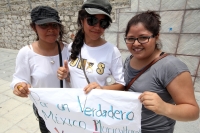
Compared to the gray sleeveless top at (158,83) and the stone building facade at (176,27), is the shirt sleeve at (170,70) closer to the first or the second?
the gray sleeveless top at (158,83)

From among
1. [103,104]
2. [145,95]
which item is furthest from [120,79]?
[145,95]

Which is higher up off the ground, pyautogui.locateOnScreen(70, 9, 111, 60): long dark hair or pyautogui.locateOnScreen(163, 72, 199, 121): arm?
pyautogui.locateOnScreen(70, 9, 111, 60): long dark hair

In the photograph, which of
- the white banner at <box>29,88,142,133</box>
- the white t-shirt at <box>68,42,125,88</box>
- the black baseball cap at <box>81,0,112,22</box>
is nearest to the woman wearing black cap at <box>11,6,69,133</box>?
the white banner at <box>29,88,142,133</box>

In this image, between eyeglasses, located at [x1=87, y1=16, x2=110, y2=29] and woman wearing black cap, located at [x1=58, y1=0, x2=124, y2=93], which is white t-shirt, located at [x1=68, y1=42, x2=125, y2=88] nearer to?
woman wearing black cap, located at [x1=58, y1=0, x2=124, y2=93]

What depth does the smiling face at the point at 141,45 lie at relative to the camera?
106 centimetres

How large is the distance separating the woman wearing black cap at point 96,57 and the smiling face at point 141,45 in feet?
0.84

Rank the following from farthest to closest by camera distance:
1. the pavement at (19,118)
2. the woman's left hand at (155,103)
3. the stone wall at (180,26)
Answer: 1. the stone wall at (180,26)
2. the pavement at (19,118)
3. the woman's left hand at (155,103)

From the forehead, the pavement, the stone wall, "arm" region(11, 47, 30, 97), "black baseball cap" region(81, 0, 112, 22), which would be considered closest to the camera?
the forehead

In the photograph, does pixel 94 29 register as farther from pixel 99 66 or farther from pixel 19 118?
pixel 19 118

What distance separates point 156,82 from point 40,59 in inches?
42.6

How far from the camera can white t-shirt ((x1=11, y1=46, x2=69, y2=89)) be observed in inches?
54.5

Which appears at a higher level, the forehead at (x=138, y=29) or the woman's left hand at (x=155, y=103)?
the forehead at (x=138, y=29)

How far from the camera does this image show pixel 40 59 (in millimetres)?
1425

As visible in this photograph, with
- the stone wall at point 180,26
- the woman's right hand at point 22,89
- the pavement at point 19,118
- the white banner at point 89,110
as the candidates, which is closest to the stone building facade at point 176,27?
the stone wall at point 180,26
